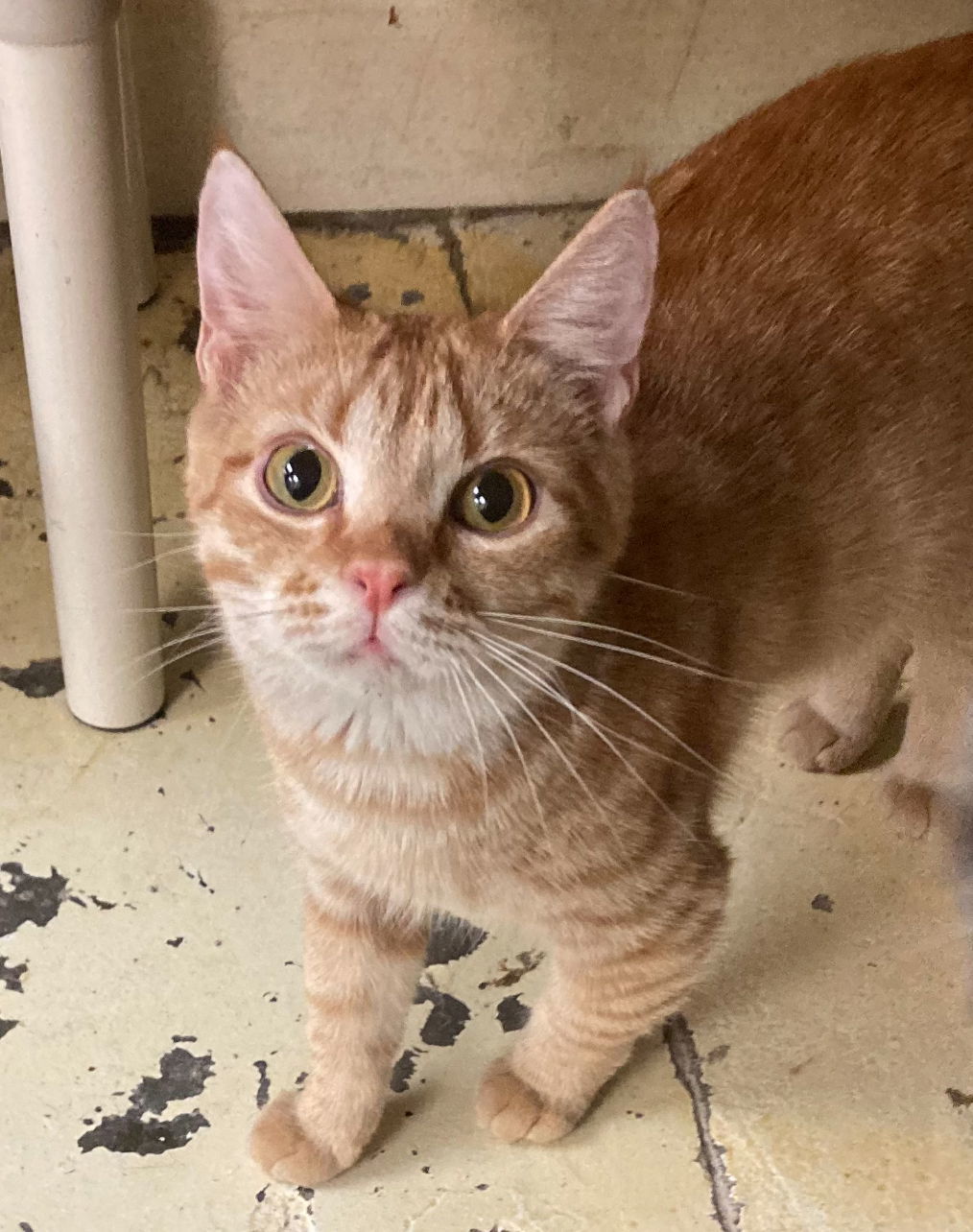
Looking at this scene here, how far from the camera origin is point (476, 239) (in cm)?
219

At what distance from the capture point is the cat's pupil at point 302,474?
93 cm

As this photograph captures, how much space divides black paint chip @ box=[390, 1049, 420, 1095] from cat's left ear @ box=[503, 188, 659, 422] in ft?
2.29

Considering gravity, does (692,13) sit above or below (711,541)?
above

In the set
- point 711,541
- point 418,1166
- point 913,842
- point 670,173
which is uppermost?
point 670,173

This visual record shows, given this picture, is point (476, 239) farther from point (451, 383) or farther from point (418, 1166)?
point (418, 1166)

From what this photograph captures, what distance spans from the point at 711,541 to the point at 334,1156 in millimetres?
658

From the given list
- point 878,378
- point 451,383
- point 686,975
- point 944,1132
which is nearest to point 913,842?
point 944,1132

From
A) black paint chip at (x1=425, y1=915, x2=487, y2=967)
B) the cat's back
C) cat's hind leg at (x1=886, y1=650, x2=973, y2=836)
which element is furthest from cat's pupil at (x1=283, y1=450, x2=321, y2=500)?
cat's hind leg at (x1=886, y1=650, x2=973, y2=836)

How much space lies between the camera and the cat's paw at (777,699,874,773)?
1.57 m

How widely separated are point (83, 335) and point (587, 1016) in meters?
0.79

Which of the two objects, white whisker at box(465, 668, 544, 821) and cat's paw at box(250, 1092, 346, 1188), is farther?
cat's paw at box(250, 1092, 346, 1188)

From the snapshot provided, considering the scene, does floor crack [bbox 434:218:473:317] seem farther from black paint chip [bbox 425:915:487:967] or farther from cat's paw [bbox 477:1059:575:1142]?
cat's paw [bbox 477:1059:575:1142]

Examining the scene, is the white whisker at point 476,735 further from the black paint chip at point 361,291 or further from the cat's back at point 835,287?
the black paint chip at point 361,291

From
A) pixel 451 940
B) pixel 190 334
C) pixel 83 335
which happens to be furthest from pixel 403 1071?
pixel 190 334
